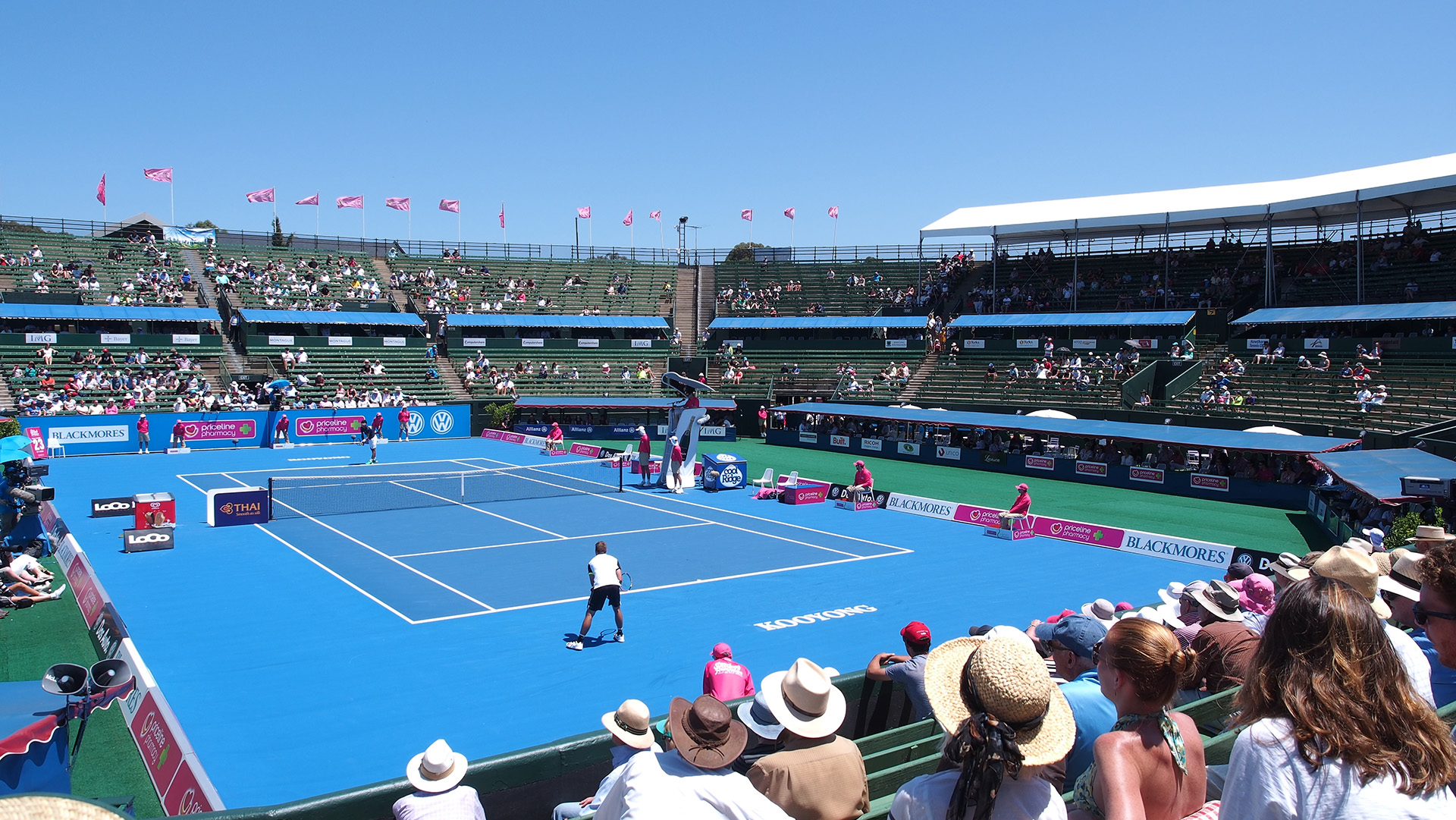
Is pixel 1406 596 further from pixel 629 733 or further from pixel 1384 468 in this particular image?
pixel 1384 468

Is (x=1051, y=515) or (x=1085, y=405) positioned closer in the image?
(x=1051, y=515)

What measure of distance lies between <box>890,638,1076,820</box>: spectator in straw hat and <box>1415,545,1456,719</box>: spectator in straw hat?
70.1 inches

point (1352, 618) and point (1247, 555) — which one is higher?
point (1352, 618)

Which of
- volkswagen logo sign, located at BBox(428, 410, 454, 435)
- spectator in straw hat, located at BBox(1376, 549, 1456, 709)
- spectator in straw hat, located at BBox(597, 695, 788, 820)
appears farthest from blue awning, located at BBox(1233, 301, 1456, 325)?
spectator in straw hat, located at BBox(597, 695, 788, 820)

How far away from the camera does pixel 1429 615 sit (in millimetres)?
4207

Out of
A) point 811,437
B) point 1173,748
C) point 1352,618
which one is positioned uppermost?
point 1352,618

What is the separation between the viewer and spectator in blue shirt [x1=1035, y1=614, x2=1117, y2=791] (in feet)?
17.2

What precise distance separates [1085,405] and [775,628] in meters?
29.9

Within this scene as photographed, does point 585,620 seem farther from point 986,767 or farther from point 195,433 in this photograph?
point 195,433

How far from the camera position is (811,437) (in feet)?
157

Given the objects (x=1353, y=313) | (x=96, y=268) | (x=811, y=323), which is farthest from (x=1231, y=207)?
(x=96, y=268)

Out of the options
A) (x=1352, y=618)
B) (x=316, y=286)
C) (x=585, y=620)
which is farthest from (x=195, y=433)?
(x=1352, y=618)

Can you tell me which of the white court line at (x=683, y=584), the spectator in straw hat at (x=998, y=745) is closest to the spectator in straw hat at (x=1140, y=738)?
the spectator in straw hat at (x=998, y=745)

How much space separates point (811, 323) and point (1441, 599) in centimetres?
5533
